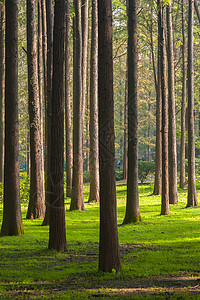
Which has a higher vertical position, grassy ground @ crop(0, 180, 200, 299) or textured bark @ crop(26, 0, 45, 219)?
textured bark @ crop(26, 0, 45, 219)

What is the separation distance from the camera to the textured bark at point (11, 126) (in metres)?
12.2

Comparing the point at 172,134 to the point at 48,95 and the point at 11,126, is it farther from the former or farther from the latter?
the point at 11,126

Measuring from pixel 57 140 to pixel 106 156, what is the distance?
2.29 m

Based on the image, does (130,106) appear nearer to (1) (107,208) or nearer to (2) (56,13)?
(2) (56,13)

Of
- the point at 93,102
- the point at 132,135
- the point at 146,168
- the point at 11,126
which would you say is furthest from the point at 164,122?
the point at 146,168

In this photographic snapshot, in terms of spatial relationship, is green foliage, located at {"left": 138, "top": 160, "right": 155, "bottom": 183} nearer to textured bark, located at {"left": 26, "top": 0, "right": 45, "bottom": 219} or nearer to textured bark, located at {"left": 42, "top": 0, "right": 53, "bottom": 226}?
textured bark, located at {"left": 26, "top": 0, "right": 45, "bottom": 219}

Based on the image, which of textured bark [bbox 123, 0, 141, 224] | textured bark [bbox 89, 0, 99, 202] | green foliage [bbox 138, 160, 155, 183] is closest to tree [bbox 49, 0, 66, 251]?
textured bark [bbox 123, 0, 141, 224]

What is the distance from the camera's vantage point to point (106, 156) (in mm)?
7992

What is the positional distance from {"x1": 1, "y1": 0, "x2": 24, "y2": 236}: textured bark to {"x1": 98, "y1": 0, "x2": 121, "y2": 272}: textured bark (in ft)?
15.6

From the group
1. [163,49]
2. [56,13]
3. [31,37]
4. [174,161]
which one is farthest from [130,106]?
[174,161]

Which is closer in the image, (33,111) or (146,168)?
(33,111)

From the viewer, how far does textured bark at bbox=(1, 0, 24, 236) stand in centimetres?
1225

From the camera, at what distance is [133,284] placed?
23.8 ft

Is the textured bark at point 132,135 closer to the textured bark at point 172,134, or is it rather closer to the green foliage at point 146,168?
the textured bark at point 172,134
